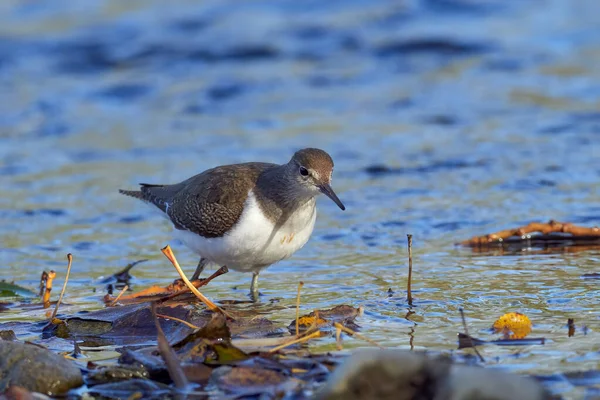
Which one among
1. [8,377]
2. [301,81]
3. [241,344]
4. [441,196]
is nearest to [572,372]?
[241,344]

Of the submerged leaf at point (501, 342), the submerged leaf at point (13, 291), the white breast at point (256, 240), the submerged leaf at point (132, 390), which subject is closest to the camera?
the submerged leaf at point (132, 390)

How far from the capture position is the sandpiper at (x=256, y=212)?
6355mm

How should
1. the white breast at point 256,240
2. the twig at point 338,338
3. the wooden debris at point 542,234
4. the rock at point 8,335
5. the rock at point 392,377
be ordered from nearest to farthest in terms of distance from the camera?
the rock at point 392,377, the twig at point 338,338, the rock at point 8,335, the white breast at point 256,240, the wooden debris at point 542,234

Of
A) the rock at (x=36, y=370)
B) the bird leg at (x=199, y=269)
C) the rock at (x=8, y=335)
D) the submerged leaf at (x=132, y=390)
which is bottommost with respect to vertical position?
the submerged leaf at (x=132, y=390)

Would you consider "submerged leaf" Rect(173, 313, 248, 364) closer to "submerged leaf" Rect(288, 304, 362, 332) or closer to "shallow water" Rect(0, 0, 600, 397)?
"shallow water" Rect(0, 0, 600, 397)

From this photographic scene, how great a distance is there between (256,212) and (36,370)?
234cm

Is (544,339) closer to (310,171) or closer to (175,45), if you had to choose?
(310,171)

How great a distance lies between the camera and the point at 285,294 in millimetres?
6539

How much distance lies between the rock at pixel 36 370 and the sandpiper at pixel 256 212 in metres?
2.05

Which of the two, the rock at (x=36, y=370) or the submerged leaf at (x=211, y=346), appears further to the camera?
the submerged leaf at (x=211, y=346)

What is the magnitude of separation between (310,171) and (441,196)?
10.5 ft

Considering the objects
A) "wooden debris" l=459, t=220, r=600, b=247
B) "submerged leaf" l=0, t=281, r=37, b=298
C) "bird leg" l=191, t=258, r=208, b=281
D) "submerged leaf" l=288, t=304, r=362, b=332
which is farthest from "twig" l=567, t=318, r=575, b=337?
"submerged leaf" l=0, t=281, r=37, b=298

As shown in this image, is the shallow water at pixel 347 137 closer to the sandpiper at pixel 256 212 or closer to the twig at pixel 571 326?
the twig at pixel 571 326

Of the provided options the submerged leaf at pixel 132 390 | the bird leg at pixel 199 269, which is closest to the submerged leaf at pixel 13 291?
the bird leg at pixel 199 269
